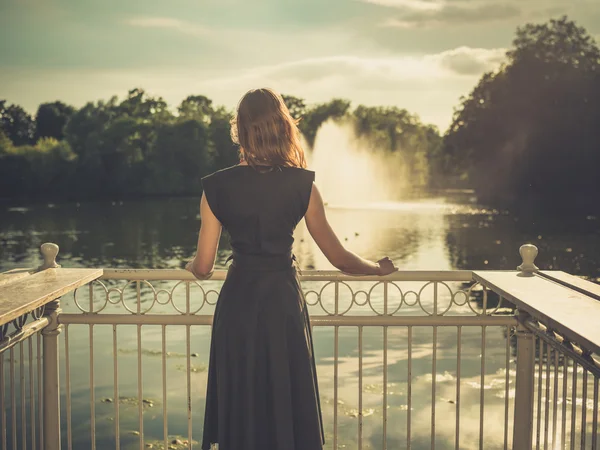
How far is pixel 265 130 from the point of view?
285 cm

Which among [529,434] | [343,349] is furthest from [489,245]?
[529,434]

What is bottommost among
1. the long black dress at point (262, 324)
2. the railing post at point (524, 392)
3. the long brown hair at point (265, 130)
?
the railing post at point (524, 392)

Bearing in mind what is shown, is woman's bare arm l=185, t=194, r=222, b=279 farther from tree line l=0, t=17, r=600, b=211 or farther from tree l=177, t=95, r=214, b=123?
tree l=177, t=95, r=214, b=123

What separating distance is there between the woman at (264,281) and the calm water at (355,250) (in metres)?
7.71

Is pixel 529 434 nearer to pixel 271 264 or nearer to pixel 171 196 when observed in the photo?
pixel 271 264

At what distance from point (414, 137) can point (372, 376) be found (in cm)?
7423

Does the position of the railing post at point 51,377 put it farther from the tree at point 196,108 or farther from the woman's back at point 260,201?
the tree at point 196,108

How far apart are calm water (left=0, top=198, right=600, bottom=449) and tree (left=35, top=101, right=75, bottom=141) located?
104 ft

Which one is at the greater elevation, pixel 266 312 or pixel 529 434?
pixel 266 312

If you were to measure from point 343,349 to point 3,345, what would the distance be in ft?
50.2

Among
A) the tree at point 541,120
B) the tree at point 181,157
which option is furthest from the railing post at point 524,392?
the tree at point 181,157

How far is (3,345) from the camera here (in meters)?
3.18

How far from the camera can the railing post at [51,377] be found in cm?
396

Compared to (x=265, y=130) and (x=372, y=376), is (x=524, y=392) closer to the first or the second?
(x=265, y=130)
